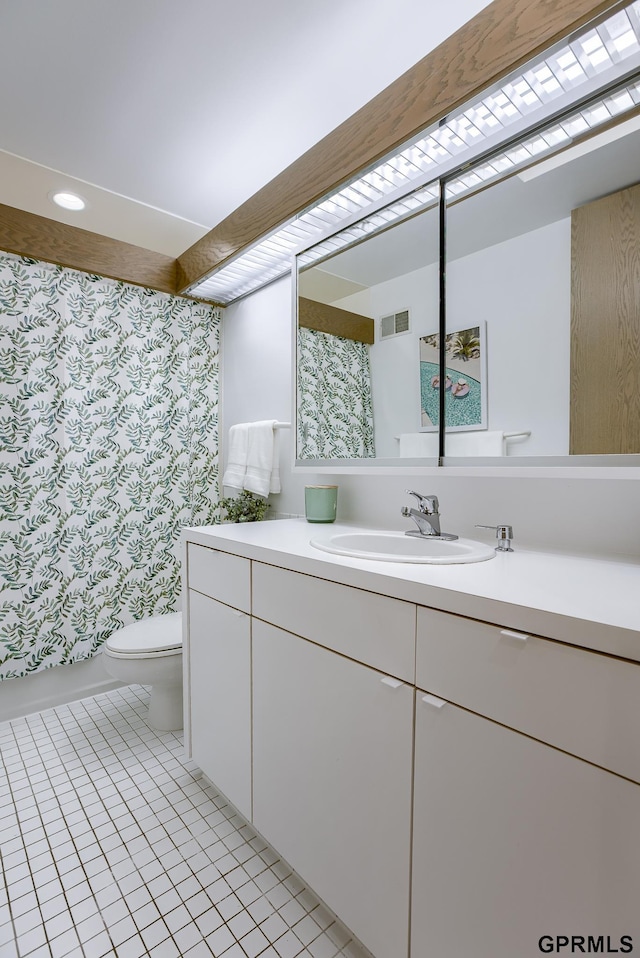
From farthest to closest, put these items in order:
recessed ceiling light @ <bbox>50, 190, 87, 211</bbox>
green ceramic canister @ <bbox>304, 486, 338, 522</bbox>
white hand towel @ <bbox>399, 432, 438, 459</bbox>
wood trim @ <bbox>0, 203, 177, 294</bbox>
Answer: recessed ceiling light @ <bbox>50, 190, 87, 211</bbox> < wood trim @ <bbox>0, 203, 177, 294</bbox> < green ceramic canister @ <bbox>304, 486, 338, 522</bbox> < white hand towel @ <bbox>399, 432, 438, 459</bbox>

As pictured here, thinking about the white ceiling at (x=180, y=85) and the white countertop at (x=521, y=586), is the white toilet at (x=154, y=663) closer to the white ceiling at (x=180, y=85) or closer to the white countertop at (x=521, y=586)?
the white countertop at (x=521, y=586)

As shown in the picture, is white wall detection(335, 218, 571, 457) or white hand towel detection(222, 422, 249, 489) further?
white hand towel detection(222, 422, 249, 489)

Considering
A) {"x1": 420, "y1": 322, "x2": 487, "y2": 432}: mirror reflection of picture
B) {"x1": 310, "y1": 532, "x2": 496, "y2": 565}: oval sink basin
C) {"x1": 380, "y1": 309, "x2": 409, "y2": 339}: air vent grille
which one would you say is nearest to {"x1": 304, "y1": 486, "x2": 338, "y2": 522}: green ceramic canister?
{"x1": 310, "y1": 532, "x2": 496, "y2": 565}: oval sink basin

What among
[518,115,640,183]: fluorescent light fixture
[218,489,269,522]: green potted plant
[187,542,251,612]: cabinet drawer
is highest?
[518,115,640,183]: fluorescent light fixture

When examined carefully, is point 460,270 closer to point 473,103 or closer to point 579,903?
point 473,103

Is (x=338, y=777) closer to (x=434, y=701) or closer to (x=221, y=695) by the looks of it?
(x=434, y=701)

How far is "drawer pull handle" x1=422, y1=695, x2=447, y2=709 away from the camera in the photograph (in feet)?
2.89

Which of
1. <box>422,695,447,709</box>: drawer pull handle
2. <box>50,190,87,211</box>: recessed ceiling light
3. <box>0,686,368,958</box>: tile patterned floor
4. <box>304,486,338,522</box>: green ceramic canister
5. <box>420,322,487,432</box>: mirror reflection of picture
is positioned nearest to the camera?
<box>422,695,447,709</box>: drawer pull handle

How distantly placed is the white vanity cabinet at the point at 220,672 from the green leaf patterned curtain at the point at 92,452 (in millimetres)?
782

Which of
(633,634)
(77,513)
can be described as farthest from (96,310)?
(633,634)

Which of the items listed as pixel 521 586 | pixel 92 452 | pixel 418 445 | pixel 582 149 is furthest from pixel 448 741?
pixel 92 452

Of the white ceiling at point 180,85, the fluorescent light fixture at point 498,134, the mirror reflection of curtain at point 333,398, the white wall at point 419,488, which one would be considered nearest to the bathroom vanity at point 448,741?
the white wall at point 419,488

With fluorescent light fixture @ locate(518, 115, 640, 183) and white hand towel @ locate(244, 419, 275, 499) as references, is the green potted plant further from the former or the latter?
fluorescent light fixture @ locate(518, 115, 640, 183)

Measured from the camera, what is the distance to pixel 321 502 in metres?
1.84
